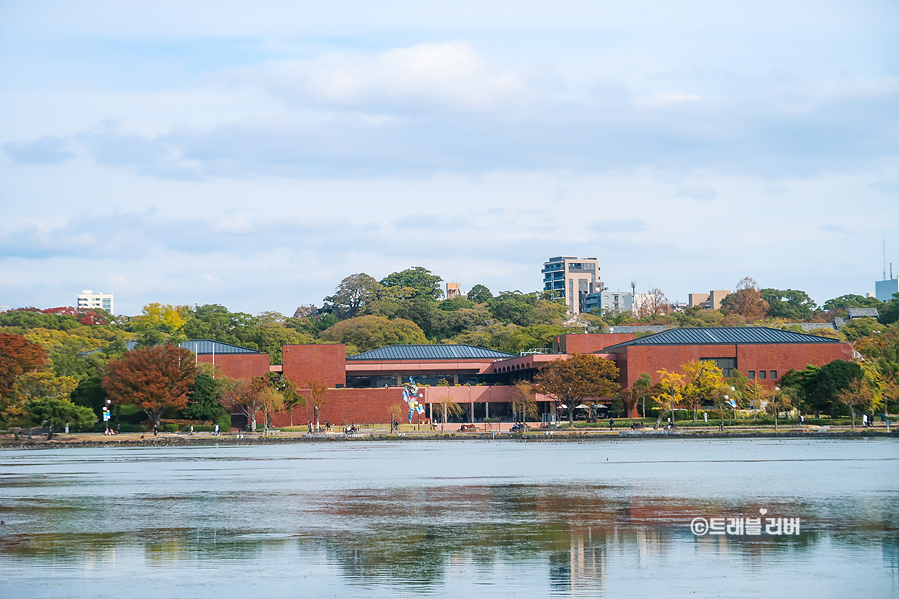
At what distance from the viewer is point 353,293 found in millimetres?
150000

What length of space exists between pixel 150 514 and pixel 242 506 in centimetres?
262

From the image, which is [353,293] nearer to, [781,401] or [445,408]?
[445,408]

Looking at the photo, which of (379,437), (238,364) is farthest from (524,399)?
(238,364)

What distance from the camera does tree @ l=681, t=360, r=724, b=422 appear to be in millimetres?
75312

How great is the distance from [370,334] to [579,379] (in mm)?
45871

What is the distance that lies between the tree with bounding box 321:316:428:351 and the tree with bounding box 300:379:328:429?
2615 cm

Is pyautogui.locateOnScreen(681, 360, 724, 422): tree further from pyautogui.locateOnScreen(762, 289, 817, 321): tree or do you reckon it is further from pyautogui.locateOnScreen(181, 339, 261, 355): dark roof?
pyautogui.locateOnScreen(762, 289, 817, 321): tree

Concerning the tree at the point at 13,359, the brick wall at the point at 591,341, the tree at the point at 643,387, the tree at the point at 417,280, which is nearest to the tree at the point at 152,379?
the tree at the point at 13,359

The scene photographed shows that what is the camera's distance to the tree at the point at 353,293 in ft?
486

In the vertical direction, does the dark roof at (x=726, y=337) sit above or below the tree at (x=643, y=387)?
above

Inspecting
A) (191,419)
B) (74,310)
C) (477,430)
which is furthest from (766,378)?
(74,310)

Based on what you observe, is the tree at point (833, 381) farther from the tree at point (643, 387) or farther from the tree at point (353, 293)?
the tree at point (353, 293)

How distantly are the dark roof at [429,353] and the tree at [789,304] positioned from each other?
75.4 metres

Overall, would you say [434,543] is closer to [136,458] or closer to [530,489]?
[530,489]
